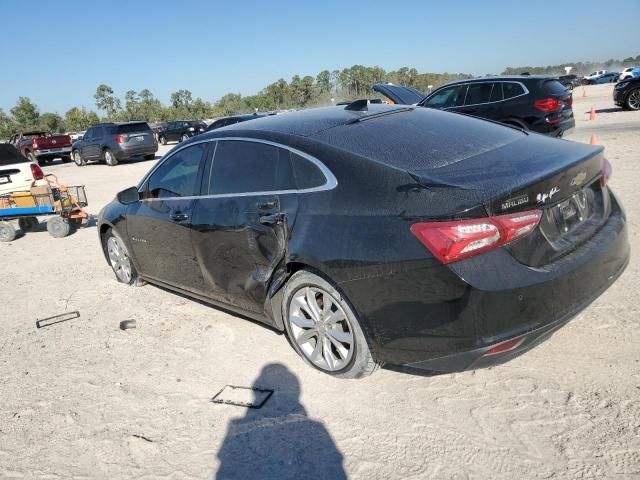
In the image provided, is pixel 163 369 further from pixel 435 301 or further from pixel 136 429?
pixel 435 301

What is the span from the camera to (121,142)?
65.5 feet

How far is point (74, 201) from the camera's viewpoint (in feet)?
27.1

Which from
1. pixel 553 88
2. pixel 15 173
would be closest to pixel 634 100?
pixel 553 88

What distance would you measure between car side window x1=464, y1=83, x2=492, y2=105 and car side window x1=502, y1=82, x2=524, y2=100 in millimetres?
342

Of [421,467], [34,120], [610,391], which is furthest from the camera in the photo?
[34,120]

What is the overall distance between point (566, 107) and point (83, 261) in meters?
9.51

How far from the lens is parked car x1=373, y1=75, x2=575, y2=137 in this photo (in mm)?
10273

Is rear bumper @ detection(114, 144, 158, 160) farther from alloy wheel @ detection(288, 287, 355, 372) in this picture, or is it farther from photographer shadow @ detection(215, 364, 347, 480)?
photographer shadow @ detection(215, 364, 347, 480)

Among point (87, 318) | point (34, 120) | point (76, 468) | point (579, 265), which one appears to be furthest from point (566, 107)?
point (34, 120)

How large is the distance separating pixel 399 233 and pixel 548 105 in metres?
9.12

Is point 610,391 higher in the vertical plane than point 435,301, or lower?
lower

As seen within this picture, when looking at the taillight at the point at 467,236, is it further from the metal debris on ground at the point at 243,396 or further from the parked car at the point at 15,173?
the parked car at the point at 15,173

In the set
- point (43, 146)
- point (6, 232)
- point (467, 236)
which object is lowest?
point (6, 232)

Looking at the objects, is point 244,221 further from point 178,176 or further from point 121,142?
point 121,142
